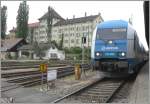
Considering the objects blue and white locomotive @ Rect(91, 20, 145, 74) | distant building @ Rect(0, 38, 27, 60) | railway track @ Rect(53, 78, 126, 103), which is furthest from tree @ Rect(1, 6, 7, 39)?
railway track @ Rect(53, 78, 126, 103)

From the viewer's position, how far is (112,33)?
15.9 m

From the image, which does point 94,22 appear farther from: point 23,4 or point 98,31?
point 98,31

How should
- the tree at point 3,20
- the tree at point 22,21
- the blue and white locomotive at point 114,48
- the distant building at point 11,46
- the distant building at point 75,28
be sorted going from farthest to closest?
the distant building at point 75,28
the tree at point 3,20
the tree at point 22,21
the distant building at point 11,46
the blue and white locomotive at point 114,48

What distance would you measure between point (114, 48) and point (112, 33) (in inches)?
36.9

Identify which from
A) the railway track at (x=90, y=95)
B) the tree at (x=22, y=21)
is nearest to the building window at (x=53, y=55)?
the tree at (x=22, y=21)

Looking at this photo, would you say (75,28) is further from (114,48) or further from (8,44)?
(114,48)

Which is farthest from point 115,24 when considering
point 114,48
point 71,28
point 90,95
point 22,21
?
point 71,28

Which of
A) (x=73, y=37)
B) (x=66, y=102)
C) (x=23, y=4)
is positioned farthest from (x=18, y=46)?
(x=66, y=102)

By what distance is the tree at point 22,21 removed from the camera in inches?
3147

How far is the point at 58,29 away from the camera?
99.0 metres

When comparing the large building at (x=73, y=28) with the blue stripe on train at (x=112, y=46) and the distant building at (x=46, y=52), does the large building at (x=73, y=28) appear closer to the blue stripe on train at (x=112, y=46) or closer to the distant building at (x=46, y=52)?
the distant building at (x=46, y=52)

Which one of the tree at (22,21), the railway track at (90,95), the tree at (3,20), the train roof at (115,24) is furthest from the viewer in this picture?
the tree at (3,20)

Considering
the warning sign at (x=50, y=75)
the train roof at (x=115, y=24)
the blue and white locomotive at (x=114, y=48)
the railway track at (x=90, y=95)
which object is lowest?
the railway track at (x=90, y=95)

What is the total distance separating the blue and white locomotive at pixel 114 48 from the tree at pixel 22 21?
215 feet
